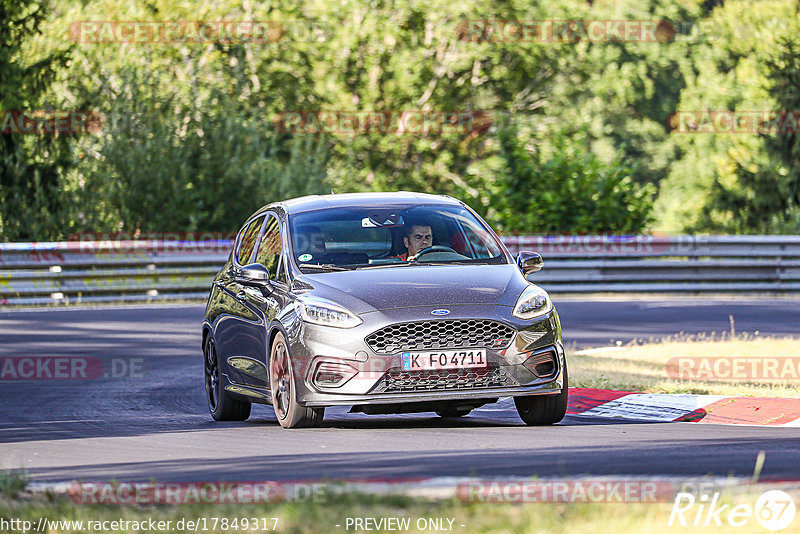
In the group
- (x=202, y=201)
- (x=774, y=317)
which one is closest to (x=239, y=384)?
(x=774, y=317)

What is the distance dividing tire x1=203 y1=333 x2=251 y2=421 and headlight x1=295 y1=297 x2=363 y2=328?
183 cm

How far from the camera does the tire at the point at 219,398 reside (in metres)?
11.4

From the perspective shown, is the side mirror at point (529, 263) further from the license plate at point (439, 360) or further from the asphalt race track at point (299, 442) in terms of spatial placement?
the license plate at point (439, 360)

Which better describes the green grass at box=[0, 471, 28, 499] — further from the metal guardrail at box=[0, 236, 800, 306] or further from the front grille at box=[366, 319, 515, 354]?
the metal guardrail at box=[0, 236, 800, 306]

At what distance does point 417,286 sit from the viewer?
968 cm

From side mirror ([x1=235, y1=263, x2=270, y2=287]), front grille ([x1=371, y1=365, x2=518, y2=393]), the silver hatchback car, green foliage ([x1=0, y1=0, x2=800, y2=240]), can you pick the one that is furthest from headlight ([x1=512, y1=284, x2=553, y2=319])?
green foliage ([x1=0, y1=0, x2=800, y2=240])

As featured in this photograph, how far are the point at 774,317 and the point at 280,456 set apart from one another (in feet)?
46.1

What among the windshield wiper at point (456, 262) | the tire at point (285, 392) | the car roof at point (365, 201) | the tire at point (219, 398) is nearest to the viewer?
the tire at point (285, 392)

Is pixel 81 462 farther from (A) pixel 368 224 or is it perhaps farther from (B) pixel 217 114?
(B) pixel 217 114

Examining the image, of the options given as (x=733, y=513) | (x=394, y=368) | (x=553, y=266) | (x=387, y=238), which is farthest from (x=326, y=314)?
(x=553, y=266)

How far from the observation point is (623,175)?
32156 mm

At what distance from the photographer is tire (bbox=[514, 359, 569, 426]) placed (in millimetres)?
9891

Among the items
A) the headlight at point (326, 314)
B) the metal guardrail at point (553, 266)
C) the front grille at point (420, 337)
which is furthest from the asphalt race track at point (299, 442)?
the metal guardrail at point (553, 266)

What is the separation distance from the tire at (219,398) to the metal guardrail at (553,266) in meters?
13.2
